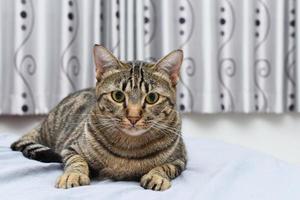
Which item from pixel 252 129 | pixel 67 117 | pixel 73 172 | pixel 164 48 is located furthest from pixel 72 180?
pixel 252 129

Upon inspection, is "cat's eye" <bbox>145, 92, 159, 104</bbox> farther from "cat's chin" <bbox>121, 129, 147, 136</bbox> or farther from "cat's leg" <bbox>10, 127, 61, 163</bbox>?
"cat's leg" <bbox>10, 127, 61, 163</bbox>

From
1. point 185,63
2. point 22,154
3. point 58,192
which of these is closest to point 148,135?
point 58,192

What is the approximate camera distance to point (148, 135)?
1.06 metres

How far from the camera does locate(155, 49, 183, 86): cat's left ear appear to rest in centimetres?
107

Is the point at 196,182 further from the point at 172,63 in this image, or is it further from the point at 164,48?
the point at 164,48

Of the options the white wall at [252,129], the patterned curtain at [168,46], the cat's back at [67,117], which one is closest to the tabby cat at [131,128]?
the cat's back at [67,117]

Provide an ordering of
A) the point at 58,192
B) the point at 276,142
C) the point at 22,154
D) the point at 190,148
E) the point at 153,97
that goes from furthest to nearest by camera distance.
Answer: the point at 276,142
the point at 190,148
the point at 22,154
the point at 153,97
the point at 58,192

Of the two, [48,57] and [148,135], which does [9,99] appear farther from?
[148,135]

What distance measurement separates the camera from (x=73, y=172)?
0.98m

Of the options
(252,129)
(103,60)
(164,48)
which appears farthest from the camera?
(252,129)

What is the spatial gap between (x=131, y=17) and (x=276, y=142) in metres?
0.92

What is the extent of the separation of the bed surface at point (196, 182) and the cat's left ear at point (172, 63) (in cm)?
25

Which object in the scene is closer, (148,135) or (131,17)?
(148,135)

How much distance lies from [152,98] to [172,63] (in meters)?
0.11
